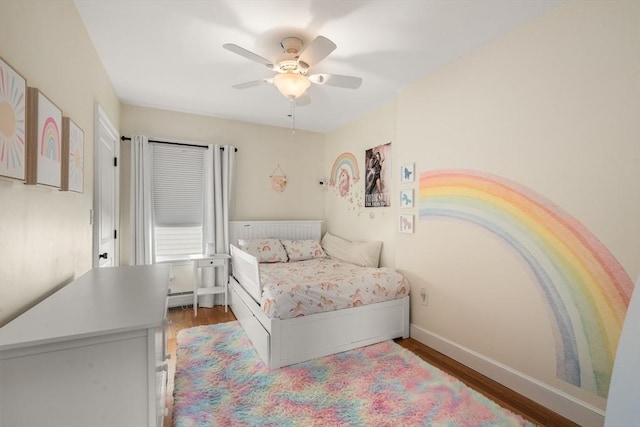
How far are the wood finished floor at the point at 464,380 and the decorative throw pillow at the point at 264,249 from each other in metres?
0.78

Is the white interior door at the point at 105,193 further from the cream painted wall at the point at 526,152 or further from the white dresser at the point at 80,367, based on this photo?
the cream painted wall at the point at 526,152

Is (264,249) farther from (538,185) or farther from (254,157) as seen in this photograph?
(538,185)

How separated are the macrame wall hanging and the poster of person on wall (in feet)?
4.14

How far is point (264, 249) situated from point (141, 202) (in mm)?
1505

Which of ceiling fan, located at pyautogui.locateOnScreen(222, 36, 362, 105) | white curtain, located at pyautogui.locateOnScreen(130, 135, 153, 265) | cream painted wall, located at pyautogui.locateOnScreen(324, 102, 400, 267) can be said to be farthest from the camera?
white curtain, located at pyautogui.locateOnScreen(130, 135, 153, 265)

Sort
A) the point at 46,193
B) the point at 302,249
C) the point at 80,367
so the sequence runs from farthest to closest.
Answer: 1. the point at 302,249
2. the point at 46,193
3. the point at 80,367

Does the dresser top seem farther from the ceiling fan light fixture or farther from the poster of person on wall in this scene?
the poster of person on wall

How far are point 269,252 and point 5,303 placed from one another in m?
A: 2.57

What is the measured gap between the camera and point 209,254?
3555 millimetres

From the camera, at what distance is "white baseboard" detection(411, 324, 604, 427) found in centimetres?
160

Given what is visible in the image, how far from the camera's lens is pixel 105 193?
8.70 ft

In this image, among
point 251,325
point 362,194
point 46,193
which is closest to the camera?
point 46,193

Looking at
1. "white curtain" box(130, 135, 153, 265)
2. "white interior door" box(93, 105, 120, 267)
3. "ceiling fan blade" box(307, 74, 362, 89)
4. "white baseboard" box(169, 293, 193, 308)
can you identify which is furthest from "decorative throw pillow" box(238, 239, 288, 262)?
"ceiling fan blade" box(307, 74, 362, 89)

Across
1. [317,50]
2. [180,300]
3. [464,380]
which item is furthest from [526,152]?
[180,300]
